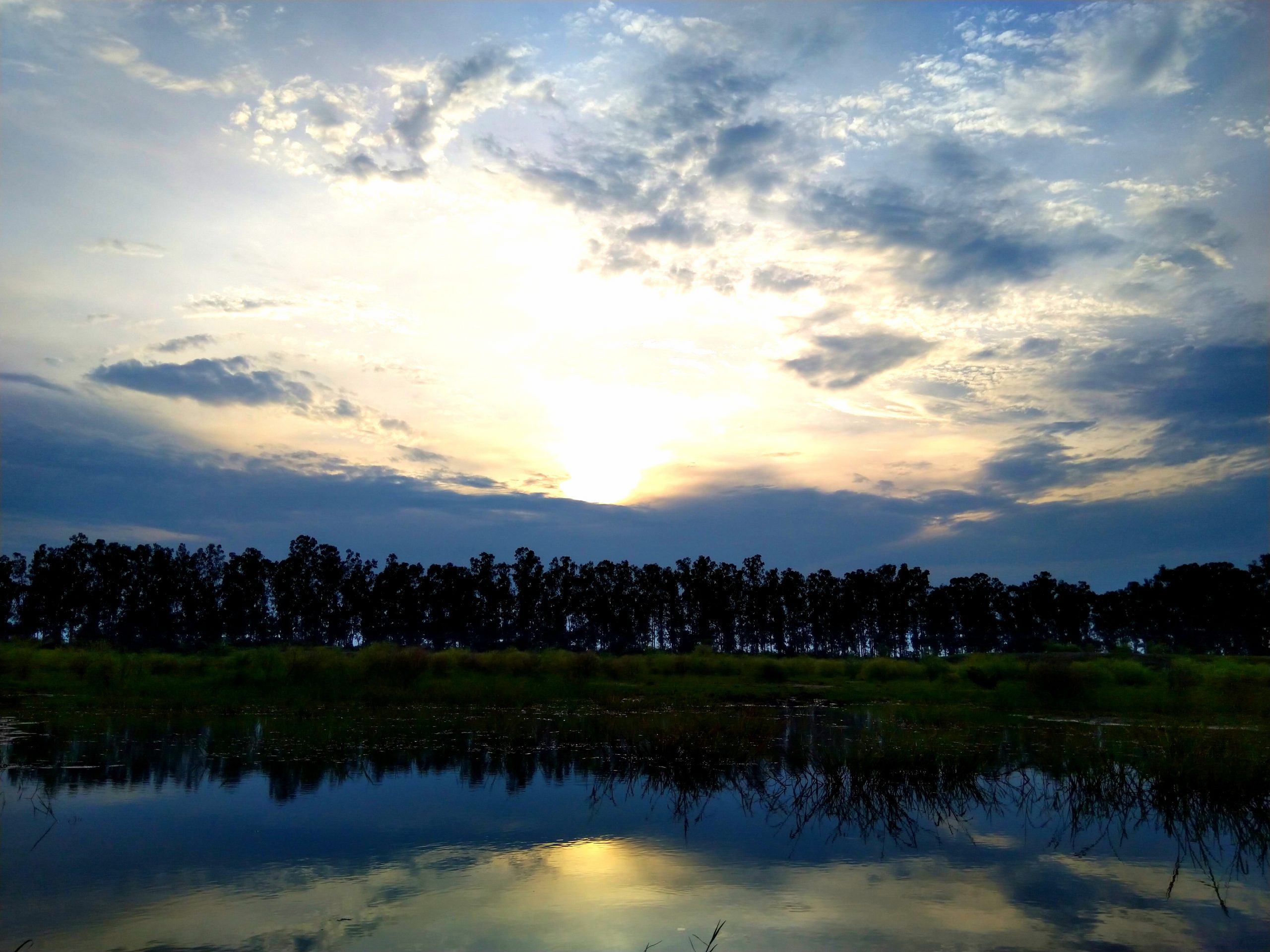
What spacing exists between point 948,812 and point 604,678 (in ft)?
102

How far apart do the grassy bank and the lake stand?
35.6 ft

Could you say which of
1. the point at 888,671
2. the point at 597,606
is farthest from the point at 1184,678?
A: the point at 597,606

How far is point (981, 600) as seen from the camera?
102562 mm

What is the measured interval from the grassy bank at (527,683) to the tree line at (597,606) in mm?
→ 42365

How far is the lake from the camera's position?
29.1 feet

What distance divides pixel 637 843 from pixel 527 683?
27.2 m

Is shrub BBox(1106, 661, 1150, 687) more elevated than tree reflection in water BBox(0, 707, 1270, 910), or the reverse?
shrub BBox(1106, 661, 1150, 687)

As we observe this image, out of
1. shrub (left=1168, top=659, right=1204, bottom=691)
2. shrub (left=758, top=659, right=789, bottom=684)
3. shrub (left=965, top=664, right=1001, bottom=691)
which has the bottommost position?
shrub (left=758, top=659, right=789, bottom=684)

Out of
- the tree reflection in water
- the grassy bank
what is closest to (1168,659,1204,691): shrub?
the grassy bank

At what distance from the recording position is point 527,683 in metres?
38.7

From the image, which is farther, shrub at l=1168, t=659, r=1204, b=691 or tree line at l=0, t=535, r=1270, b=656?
tree line at l=0, t=535, r=1270, b=656

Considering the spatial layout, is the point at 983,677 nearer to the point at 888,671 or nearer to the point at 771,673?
the point at 888,671

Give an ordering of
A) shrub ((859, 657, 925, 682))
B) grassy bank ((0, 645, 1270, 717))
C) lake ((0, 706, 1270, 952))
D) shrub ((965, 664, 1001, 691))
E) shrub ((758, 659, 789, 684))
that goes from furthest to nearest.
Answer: shrub ((758, 659, 789, 684)), shrub ((859, 657, 925, 682)), shrub ((965, 664, 1001, 691)), grassy bank ((0, 645, 1270, 717)), lake ((0, 706, 1270, 952))

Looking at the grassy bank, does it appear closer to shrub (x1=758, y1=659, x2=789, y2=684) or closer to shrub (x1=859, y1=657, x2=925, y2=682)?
shrub (x1=859, y1=657, x2=925, y2=682)
